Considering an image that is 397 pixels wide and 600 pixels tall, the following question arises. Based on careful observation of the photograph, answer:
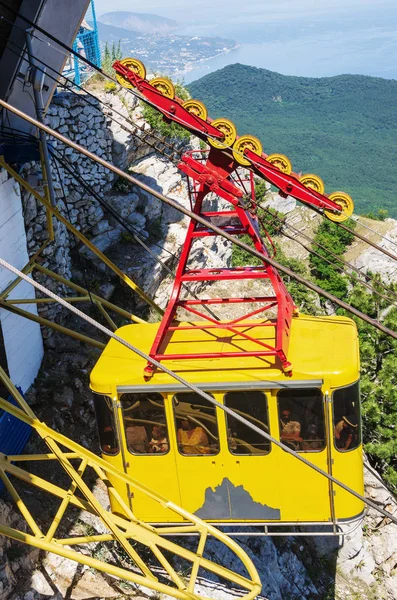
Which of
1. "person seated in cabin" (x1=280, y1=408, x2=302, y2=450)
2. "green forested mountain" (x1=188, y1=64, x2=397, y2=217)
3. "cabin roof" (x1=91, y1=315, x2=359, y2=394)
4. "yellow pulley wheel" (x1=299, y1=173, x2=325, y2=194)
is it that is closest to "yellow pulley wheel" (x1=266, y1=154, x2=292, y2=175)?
"yellow pulley wheel" (x1=299, y1=173, x2=325, y2=194)

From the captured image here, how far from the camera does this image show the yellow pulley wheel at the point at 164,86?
9.80 metres

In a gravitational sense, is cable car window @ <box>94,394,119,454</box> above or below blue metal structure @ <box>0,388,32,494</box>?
above

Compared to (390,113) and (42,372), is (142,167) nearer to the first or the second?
(42,372)

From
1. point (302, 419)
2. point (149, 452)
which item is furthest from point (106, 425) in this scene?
point (302, 419)

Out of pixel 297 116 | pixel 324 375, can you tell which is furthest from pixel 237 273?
pixel 297 116

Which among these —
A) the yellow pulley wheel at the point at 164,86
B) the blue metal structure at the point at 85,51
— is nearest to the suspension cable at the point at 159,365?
the yellow pulley wheel at the point at 164,86

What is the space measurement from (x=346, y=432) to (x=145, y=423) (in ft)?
8.66

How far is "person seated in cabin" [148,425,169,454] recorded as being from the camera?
871cm

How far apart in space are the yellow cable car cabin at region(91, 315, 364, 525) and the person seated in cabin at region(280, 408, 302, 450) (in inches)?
0.5

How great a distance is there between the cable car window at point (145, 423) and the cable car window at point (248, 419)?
2.88 feet

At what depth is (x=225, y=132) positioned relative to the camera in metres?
9.55

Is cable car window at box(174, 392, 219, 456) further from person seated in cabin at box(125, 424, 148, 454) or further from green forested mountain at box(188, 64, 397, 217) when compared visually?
green forested mountain at box(188, 64, 397, 217)

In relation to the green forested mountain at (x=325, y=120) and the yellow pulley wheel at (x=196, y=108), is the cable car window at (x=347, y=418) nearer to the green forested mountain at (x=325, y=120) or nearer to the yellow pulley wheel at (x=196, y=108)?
the yellow pulley wheel at (x=196, y=108)

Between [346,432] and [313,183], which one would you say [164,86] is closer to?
[313,183]
